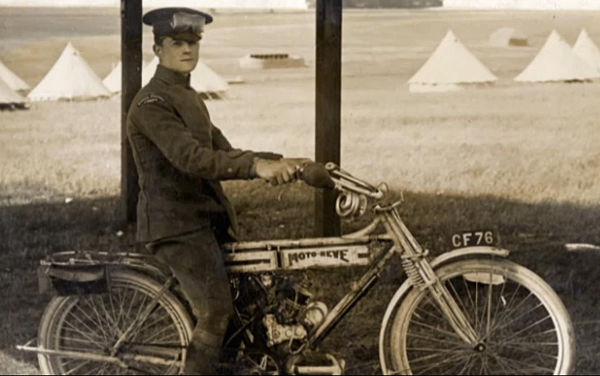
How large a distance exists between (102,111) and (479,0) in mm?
1933

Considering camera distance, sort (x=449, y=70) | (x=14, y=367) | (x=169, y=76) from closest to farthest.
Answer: (x=169, y=76)
(x=14, y=367)
(x=449, y=70)

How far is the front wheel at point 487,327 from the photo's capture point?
482 centimetres

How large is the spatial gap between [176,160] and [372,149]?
1056 mm

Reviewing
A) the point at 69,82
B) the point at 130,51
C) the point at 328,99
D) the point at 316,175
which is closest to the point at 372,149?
the point at 328,99

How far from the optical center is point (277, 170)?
4.61 metres

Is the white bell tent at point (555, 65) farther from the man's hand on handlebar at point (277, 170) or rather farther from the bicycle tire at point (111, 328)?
the bicycle tire at point (111, 328)

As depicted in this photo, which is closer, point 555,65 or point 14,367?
point 14,367

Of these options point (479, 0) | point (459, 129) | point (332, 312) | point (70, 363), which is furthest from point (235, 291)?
point (479, 0)

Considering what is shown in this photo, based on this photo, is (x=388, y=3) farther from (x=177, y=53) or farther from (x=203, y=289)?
(x=203, y=289)

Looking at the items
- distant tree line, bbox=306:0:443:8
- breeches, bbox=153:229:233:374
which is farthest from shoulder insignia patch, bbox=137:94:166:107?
distant tree line, bbox=306:0:443:8

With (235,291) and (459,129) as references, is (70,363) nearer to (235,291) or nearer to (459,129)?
(235,291)

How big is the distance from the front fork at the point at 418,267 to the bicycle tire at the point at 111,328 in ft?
3.40

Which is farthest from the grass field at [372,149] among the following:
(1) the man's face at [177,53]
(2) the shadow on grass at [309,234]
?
(1) the man's face at [177,53]

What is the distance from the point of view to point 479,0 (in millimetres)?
5242
